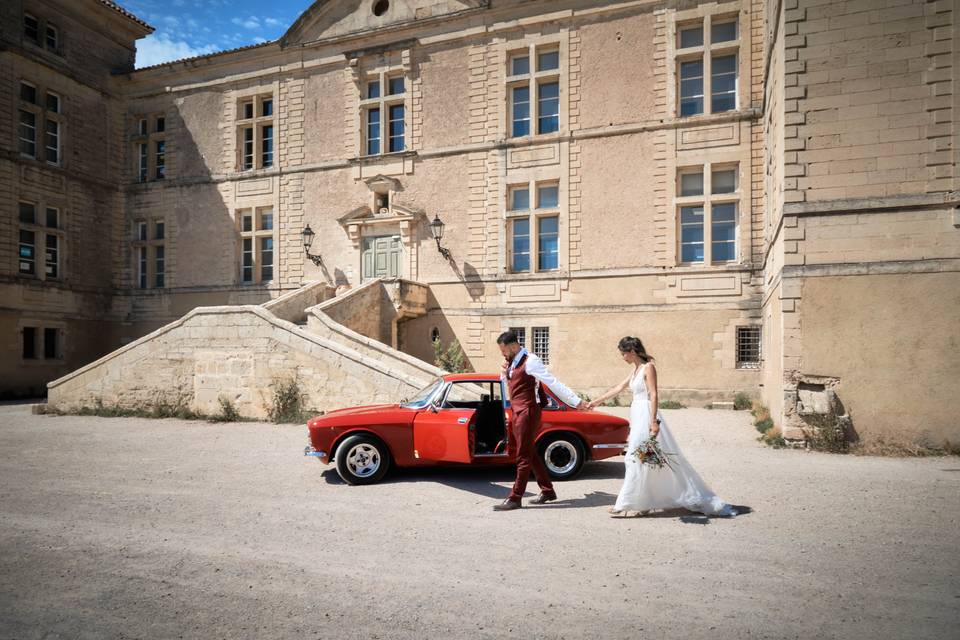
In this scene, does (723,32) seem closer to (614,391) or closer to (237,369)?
(614,391)

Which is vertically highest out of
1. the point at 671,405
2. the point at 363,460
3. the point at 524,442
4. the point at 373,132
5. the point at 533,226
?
the point at 373,132

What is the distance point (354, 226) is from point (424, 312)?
3.97m

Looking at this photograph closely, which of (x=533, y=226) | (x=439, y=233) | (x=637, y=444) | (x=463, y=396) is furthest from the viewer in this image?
(x=439, y=233)

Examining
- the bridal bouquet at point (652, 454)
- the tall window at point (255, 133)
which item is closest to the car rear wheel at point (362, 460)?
the bridal bouquet at point (652, 454)

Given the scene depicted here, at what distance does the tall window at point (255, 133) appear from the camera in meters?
22.0

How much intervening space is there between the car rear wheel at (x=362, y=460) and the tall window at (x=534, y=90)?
43.9 ft

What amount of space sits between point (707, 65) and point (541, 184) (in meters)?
5.54

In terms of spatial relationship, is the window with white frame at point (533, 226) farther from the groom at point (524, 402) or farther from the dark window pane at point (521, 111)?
the groom at point (524, 402)

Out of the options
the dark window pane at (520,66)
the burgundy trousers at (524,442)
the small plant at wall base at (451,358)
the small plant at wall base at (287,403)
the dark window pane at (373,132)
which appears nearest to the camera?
the burgundy trousers at (524,442)

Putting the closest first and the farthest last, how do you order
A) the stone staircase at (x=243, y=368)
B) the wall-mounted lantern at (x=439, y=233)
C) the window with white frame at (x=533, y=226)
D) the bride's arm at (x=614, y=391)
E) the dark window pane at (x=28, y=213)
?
1. the bride's arm at (x=614, y=391)
2. the stone staircase at (x=243, y=368)
3. the window with white frame at (x=533, y=226)
4. the wall-mounted lantern at (x=439, y=233)
5. the dark window pane at (x=28, y=213)

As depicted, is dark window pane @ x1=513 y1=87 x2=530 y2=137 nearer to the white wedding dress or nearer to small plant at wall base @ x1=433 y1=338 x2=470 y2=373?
small plant at wall base @ x1=433 y1=338 x2=470 y2=373

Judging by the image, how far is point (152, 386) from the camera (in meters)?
14.3

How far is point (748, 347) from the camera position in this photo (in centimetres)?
1614

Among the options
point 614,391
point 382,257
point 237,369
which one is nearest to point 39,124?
point 382,257
